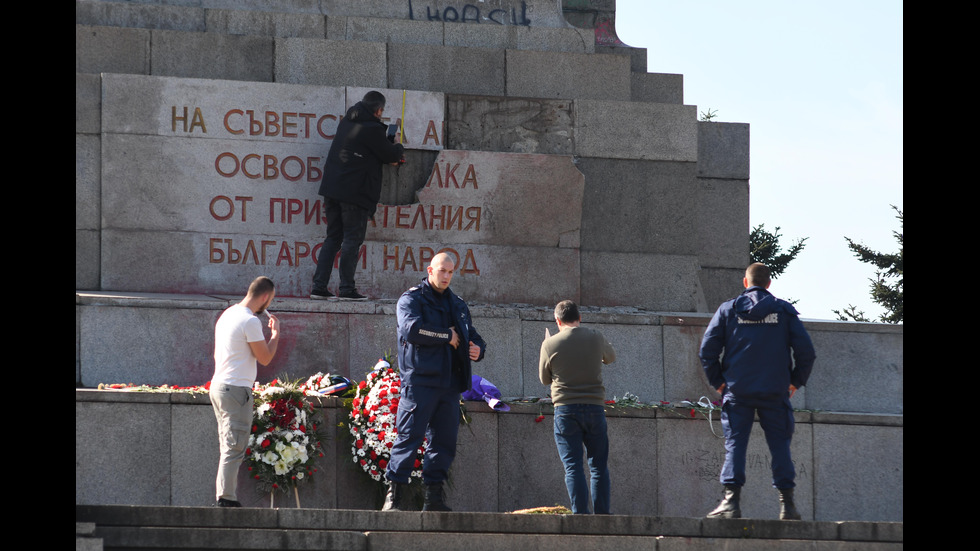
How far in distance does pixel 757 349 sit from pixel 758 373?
6.7 inches

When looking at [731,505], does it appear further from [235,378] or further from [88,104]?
[88,104]

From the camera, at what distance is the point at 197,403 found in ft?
33.7

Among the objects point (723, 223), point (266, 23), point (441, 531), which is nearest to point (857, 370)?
point (723, 223)

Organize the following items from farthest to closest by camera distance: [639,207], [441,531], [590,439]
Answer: [639,207] → [590,439] → [441,531]

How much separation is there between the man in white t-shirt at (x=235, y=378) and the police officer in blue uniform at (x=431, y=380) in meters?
1.00

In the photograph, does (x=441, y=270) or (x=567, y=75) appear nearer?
(x=441, y=270)

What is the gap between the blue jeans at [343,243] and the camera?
12289 millimetres

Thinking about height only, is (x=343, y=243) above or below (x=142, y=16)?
below

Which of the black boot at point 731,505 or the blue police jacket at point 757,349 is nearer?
the black boot at point 731,505

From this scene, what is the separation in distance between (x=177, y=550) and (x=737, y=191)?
9536 mm

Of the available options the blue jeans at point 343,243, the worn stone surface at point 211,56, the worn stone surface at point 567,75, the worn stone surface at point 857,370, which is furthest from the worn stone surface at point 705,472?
the worn stone surface at point 211,56

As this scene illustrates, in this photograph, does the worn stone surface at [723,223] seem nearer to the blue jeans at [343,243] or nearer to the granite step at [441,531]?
the blue jeans at [343,243]

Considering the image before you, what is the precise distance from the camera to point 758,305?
9023 millimetres
